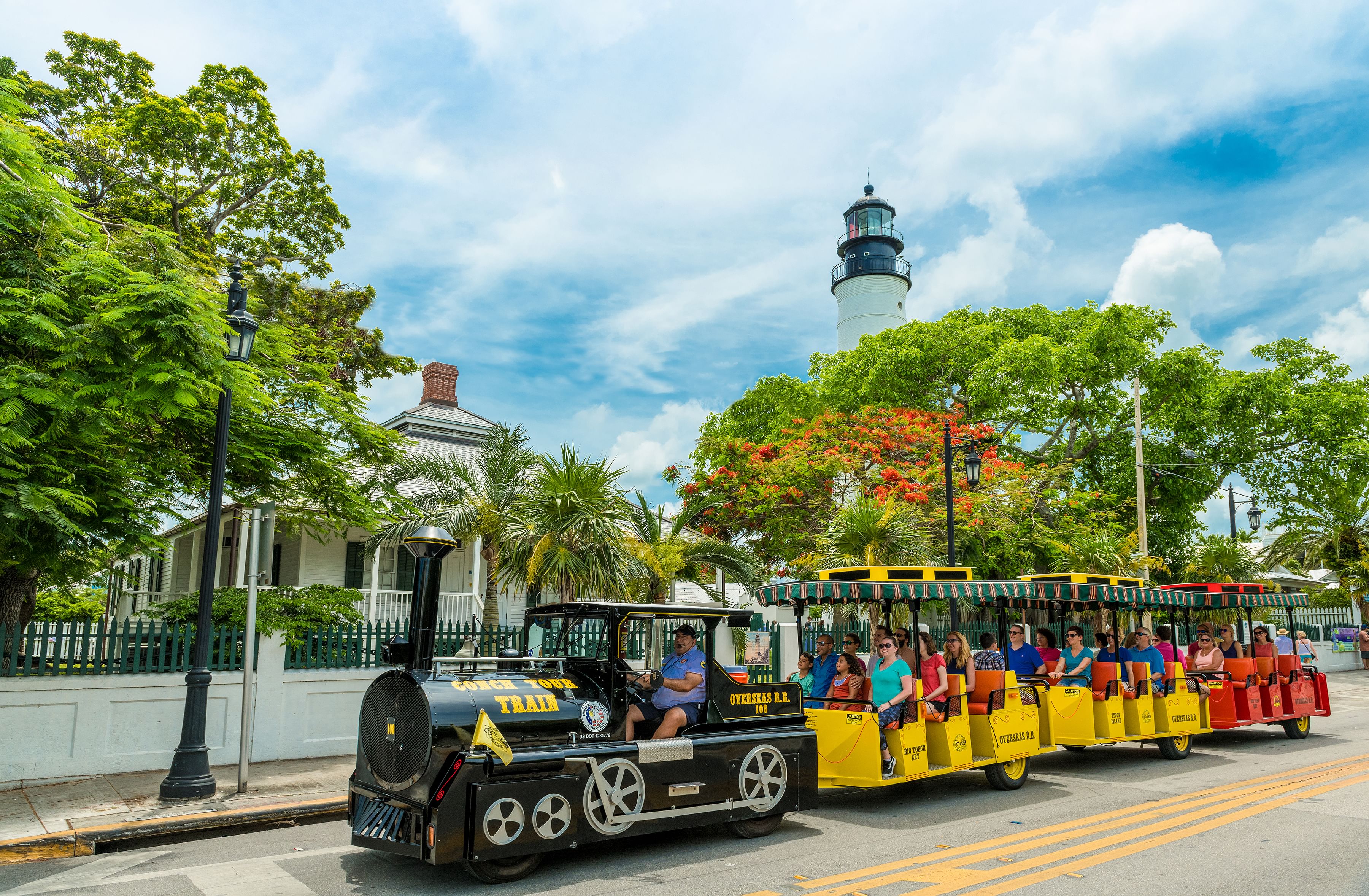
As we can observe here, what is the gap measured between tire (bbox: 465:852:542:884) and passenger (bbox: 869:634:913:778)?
374 cm

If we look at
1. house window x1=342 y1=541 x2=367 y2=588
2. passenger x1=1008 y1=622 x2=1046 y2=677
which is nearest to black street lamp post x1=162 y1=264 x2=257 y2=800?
passenger x1=1008 y1=622 x2=1046 y2=677

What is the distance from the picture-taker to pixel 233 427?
471 inches

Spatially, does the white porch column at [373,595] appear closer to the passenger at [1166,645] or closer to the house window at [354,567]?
the house window at [354,567]

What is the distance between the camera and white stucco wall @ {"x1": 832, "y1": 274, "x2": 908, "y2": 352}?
1796 inches

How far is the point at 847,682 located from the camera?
9664 mm

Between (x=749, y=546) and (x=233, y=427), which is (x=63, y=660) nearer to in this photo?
(x=233, y=427)

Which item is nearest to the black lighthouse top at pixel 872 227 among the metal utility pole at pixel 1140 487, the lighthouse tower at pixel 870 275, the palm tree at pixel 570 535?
the lighthouse tower at pixel 870 275

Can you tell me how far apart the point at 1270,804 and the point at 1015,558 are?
1315 centimetres

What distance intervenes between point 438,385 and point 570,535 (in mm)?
15303

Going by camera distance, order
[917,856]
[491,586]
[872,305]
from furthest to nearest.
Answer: [872,305]
[491,586]
[917,856]

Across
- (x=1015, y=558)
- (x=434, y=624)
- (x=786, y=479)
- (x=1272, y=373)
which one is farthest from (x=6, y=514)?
(x=1272, y=373)

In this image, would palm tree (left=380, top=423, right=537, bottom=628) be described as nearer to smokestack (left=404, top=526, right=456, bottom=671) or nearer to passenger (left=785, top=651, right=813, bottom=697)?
passenger (left=785, top=651, right=813, bottom=697)

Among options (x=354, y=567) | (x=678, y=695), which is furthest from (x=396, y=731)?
(x=354, y=567)

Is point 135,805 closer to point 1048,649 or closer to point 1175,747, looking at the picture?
point 1048,649
